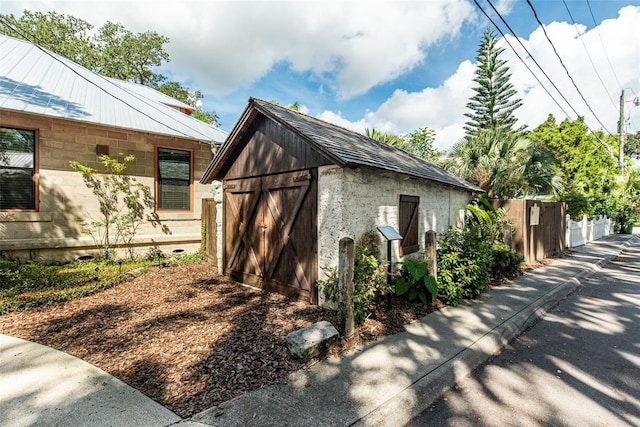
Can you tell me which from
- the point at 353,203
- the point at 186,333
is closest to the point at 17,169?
the point at 186,333

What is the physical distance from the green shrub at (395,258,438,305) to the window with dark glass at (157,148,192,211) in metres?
7.30

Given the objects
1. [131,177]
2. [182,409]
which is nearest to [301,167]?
[182,409]

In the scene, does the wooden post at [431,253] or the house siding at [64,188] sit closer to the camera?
the wooden post at [431,253]

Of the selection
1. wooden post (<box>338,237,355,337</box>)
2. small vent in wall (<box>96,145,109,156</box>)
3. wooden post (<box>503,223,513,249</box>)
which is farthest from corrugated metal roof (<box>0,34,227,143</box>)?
wooden post (<box>503,223,513,249</box>)

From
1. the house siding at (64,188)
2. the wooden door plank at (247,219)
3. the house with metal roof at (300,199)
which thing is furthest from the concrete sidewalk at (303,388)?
the house siding at (64,188)

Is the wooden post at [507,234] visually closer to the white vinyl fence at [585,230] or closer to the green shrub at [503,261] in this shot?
the green shrub at [503,261]

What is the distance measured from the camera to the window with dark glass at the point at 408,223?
6.33 m

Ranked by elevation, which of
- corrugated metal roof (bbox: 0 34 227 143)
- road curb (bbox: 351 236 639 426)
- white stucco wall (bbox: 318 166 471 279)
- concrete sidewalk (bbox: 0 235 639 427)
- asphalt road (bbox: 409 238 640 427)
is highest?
corrugated metal roof (bbox: 0 34 227 143)

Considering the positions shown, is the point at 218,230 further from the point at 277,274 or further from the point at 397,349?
the point at 397,349

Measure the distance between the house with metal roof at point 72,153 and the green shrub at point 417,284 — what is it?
6921 mm

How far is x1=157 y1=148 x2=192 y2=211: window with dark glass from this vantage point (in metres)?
9.02

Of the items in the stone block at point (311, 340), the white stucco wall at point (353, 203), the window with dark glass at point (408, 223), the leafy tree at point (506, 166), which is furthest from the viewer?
the leafy tree at point (506, 166)

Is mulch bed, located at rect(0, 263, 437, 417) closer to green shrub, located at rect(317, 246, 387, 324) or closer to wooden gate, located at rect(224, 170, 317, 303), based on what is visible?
green shrub, located at rect(317, 246, 387, 324)

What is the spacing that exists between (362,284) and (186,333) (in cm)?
266
